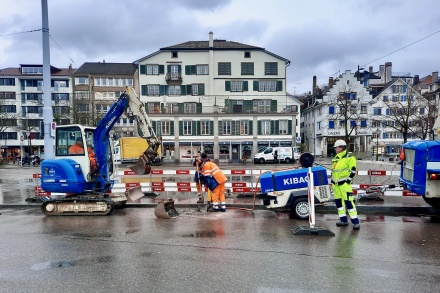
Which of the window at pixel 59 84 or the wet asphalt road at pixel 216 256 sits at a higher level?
the window at pixel 59 84

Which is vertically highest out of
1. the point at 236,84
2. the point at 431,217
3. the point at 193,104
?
the point at 236,84

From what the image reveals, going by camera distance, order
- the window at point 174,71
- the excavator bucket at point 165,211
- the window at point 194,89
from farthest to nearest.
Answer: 1. the window at point 194,89
2. the window at point 174,71
3. the excavator bucket at point 165,211

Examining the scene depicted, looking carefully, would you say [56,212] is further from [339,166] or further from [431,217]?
[431,217]

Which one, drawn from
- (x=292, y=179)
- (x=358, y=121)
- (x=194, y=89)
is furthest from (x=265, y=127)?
(x=292, y=179)

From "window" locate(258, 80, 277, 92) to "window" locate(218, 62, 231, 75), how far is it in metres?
4.66

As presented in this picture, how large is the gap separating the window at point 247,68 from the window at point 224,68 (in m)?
1.92

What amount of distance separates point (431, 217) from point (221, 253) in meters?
6.42

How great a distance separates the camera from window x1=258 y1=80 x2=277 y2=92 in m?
46.1

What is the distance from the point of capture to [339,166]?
25.8 feet

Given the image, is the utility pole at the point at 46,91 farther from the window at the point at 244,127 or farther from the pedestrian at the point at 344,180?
the window at the point at 244,127

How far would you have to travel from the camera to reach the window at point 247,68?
4609 cm

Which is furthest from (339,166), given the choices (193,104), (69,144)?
(193,104)

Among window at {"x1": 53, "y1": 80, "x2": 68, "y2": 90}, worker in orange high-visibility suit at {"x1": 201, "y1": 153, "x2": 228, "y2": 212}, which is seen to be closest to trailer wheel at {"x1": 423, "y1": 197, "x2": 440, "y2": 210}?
worker in orange high-visibility suit at {"x1": 201, "y1": 153, "x2": 228, "y2": 212}

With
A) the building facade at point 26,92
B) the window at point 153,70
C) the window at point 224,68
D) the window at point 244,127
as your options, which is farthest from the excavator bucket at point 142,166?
the building facade at point 26,92
